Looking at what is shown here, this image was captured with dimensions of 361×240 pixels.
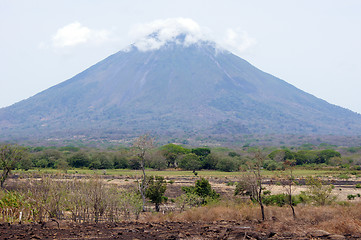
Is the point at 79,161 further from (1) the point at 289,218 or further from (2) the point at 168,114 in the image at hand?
(2) the point at 168,114

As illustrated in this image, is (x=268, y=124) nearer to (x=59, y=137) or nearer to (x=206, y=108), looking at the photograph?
(x=206, y=108)

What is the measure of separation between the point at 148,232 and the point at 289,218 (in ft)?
17.2

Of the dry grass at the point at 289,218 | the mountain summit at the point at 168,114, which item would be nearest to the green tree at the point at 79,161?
the dry grass at the point at 289,218

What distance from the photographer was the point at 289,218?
13.3 meters

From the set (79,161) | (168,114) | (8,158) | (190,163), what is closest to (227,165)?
(190,163)

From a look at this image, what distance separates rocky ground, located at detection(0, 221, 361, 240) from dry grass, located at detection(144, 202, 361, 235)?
1.74ft

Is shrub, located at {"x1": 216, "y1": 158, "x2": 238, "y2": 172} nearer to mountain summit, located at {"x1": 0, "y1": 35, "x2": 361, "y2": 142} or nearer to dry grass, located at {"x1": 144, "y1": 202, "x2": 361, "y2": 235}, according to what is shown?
dry grass, located at {"x1": 144, "y1": 202, "x2": 361, "y2": 235}

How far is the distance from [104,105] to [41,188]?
178217mm

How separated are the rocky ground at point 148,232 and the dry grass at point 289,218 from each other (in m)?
0.53

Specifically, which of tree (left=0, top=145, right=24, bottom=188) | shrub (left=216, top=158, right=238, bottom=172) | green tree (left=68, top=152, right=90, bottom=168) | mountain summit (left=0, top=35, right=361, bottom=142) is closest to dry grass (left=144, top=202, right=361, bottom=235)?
tree (left=0, top=145, right=24, bottom=188)

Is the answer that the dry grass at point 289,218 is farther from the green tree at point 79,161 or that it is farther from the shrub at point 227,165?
the green tree at point 79,161

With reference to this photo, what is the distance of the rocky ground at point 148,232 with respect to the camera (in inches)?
395

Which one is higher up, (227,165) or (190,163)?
(190,163)

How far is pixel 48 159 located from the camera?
5766 cm
